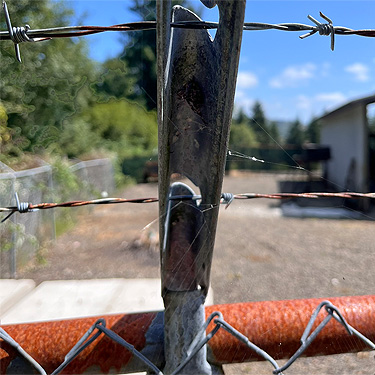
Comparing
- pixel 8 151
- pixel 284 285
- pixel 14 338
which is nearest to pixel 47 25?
pixel 8 151

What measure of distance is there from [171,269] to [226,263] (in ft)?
13.3

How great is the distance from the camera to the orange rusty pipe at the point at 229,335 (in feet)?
2.54

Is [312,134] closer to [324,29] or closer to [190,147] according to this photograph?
[324,29]

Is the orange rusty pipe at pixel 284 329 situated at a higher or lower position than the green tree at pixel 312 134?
lower

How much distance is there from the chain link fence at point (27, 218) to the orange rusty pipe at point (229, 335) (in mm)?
2569

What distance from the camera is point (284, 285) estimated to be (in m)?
3.66

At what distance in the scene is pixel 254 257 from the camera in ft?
16.2

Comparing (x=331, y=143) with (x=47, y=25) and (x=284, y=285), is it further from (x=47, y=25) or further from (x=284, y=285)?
(x=284, y=285)

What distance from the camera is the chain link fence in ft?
13.1

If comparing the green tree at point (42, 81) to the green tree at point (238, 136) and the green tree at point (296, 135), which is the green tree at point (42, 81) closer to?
the green tree at point (238, 136)

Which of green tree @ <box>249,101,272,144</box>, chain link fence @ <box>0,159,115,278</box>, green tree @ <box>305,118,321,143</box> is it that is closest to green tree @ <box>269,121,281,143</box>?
green tree @ <box>249,101,272,144</box>

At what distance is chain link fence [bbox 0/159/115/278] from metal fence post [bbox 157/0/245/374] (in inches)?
107

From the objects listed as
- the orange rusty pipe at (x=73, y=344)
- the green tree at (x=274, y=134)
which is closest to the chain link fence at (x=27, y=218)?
the green tree at (x=274, y=134)

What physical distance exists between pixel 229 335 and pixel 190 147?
415 mm
